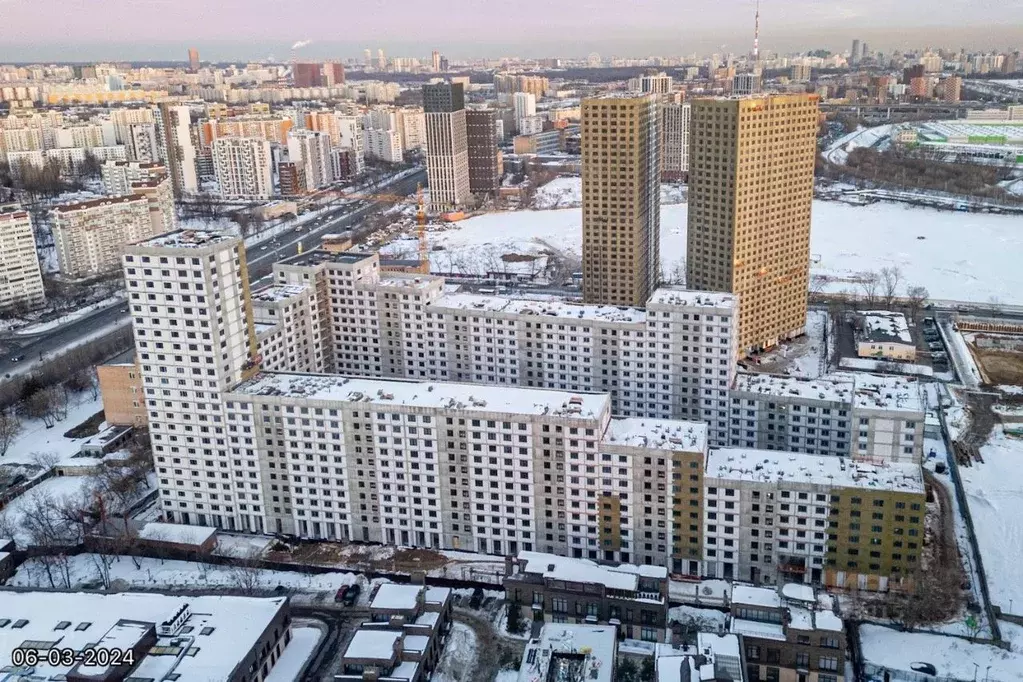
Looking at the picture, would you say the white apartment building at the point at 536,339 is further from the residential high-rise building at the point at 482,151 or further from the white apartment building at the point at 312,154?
the white apartment building at the point at 312,154

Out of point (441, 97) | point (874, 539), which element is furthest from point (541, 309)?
point (441, 97)

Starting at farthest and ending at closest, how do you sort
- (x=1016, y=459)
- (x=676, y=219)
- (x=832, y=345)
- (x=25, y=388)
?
(x=676, y=219)
(x=832, y=345)
(x=25, y=388)
(x=1016, y=459)

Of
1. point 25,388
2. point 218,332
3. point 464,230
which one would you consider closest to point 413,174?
point 464,230

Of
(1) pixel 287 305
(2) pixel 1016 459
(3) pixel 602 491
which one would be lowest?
(2) pixel 1016 459

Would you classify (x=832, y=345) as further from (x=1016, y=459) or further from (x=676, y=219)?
(x=676, y=219)

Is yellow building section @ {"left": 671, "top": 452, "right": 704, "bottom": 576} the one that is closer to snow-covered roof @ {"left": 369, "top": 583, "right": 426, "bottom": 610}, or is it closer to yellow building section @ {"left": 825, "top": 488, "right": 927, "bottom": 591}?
yellow building section @ {"left": 825, "top": 488, "right": 927, "bottom": 591}

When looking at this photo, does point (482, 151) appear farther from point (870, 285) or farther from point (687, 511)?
point (687, 511)

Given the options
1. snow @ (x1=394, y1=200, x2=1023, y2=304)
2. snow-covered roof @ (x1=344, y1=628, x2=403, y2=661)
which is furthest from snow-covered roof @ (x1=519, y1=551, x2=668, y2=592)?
snow @ (x1=394, y1=200, x2=1023, y2=304)
